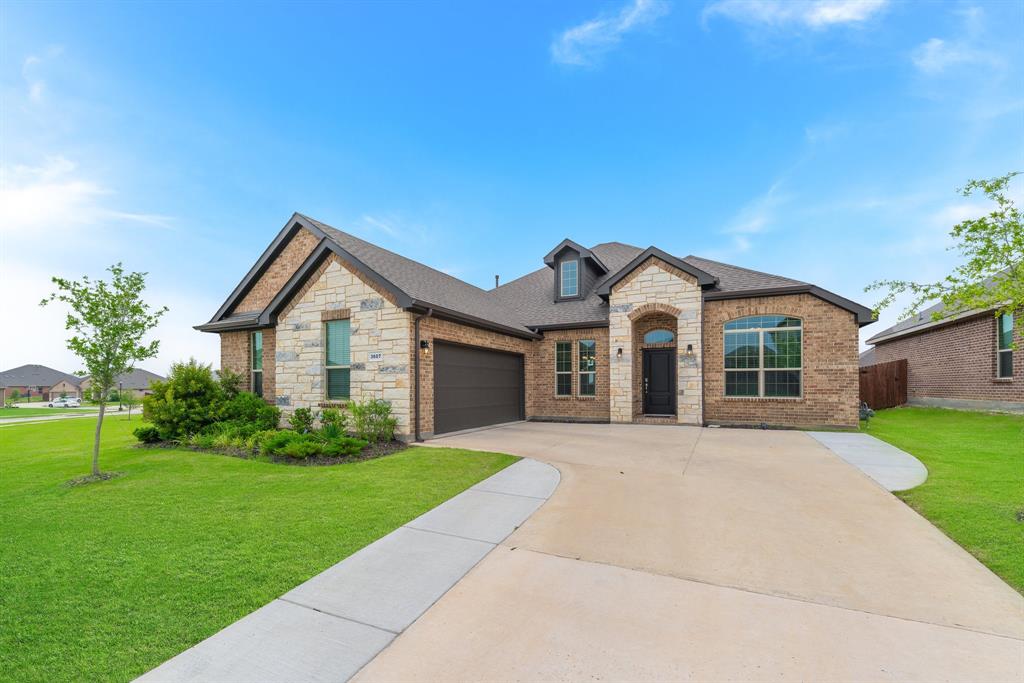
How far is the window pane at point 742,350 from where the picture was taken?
1248 centimetres

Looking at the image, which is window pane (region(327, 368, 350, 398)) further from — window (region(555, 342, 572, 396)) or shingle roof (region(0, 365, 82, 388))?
shingle roof (region(0, 365, 82, 388))

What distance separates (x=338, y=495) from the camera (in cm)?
559

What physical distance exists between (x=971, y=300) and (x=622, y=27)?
9.93 m

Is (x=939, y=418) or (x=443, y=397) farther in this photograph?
(x=939, y=418)

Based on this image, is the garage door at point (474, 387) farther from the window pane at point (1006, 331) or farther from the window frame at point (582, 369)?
the window pane at point (1006, 331)

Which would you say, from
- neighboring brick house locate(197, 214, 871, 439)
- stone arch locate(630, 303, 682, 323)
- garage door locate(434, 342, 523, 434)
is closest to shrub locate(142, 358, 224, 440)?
neighboring brick house locate(197, 214, 871, 439)

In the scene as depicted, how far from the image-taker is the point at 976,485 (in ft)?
18.9

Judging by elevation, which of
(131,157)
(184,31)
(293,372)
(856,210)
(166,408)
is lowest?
(166,408)

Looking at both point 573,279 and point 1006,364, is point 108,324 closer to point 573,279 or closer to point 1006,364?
point 573,279

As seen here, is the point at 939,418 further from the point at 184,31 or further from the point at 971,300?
the point at 184,31

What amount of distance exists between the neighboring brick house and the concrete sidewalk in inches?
218

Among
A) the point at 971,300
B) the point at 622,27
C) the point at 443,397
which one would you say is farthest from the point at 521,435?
the point at 622,27

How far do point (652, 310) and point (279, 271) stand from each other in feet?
41.5

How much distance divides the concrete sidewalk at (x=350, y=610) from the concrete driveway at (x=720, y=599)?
0.57ft
